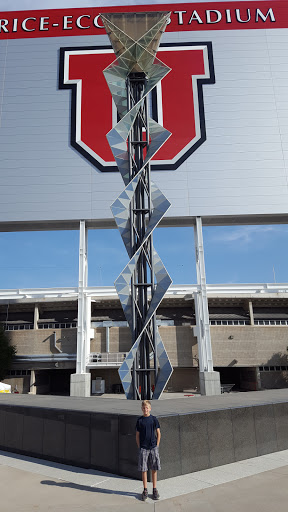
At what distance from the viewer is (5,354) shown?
121 ft

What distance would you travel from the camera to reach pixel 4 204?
37.9m

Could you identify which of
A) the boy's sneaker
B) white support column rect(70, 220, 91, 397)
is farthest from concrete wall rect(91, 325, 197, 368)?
the boy's sneaker

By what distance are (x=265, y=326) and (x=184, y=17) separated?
121 ft

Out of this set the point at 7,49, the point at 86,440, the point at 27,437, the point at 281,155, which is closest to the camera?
the point at 86,440

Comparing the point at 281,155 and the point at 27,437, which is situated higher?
the point at 281,155

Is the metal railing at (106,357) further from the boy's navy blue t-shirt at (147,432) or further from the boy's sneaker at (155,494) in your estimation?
the boy's sneaker at (155,494)

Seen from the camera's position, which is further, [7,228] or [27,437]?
[7,228]

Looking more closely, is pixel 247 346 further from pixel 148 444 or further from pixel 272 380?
pixel 148 444

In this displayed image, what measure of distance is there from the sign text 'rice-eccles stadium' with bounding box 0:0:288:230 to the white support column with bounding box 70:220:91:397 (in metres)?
3.27

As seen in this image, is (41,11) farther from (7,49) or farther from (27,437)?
(27,437)

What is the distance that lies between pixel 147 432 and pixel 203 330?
97.5ft

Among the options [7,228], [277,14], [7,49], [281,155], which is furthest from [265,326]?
[7,49]

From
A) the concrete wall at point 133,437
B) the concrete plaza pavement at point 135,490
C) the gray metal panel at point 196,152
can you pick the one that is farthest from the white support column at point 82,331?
the concrete plaza pavement at point 135,490

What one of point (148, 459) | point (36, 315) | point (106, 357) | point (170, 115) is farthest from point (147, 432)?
point (170, 115)
